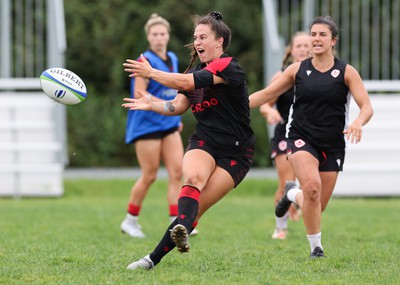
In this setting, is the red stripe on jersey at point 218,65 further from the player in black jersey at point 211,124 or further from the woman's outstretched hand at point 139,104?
the woman's outstretched hand at point 139,104

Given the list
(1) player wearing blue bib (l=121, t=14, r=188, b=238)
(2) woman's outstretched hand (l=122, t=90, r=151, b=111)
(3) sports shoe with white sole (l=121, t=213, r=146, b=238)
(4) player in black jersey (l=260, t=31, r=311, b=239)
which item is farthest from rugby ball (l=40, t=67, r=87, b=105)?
(3) sports shoe with white sole (l=121, t=213, r=146, b=238)

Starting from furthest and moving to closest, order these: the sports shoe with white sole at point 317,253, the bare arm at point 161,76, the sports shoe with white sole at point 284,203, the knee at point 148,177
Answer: the knee at point 148,177
the sports shoe with white sole at point 284,203
the sports shoe with white sole at point 317,253
the bare arm at point 161,76

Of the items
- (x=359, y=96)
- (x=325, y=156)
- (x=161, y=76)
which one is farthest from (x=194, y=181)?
(x=359, y=96)

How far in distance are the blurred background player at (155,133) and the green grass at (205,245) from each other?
443 millimetres

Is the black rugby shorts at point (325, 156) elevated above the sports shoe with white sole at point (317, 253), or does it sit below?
above

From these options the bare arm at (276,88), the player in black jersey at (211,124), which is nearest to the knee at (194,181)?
the player in black jersey at (211,124)

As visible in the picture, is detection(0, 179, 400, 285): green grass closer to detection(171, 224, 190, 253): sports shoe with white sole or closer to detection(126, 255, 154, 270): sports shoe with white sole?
detection(126, 255, 154, 270): sports shoe with white sole

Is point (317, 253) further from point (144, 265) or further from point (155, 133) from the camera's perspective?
point (155, 133)

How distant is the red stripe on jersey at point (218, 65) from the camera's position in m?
6.52

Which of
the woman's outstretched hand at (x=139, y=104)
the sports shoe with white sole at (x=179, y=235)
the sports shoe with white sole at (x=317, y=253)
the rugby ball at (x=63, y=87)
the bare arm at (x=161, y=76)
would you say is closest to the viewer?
the sports shoe with white sole at (x=179, y=235)

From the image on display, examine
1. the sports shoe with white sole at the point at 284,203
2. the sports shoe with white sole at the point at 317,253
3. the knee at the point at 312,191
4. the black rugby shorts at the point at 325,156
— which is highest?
the black rugby shorts at the point at 325,156

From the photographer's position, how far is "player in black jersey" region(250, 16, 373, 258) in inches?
283

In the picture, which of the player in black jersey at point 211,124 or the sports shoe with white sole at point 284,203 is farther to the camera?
the sports shoe with white sole at point 284,203

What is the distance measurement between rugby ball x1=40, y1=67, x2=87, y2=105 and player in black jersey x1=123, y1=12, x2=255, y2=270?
514mm
